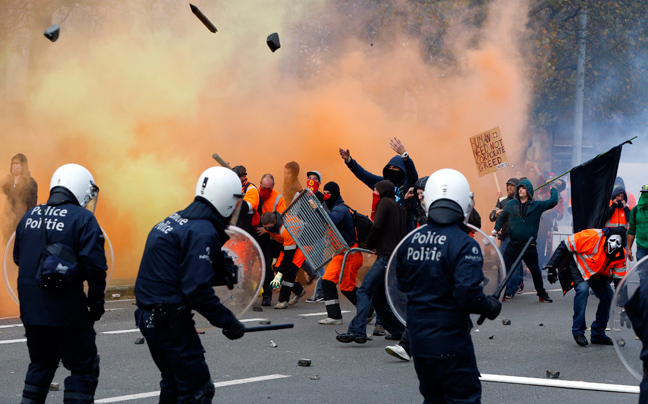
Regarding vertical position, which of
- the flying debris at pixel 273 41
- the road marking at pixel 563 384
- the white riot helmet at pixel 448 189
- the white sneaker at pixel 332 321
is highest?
the flying debris at pixel 273 41

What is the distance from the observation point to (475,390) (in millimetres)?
4066

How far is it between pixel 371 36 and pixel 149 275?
14198 millimetres

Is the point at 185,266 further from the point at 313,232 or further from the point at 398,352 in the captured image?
the point at 313,232

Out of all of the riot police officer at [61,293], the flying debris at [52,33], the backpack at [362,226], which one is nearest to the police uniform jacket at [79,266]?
the riot police officer at [61,293]

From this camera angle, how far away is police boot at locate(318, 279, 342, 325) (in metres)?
8.72

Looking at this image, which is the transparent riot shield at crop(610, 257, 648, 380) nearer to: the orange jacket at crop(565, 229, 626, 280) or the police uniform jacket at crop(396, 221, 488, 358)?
the police uniform jacket at crop(396, 221, 488, 358)

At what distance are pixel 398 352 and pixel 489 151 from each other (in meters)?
7.69

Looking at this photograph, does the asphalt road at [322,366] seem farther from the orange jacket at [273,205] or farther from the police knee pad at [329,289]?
the orange jacket at [273,205]

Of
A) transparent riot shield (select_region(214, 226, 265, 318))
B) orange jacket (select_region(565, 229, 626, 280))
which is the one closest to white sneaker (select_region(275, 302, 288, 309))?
orange jacket (select_region(565, 229, 626, 280))

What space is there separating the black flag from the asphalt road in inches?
52.0

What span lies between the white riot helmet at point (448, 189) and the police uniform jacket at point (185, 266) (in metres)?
1.14

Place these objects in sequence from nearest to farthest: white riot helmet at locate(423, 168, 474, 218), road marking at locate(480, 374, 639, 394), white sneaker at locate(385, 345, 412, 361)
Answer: white riot helmet at locate(423, 168, 474, 218)
road marking at locate(480, 374, 639, 394)
white sneaker at locate(385, 345, 412, 361)

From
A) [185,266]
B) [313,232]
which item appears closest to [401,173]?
[313,232]

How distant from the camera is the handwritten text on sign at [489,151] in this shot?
1392cm
